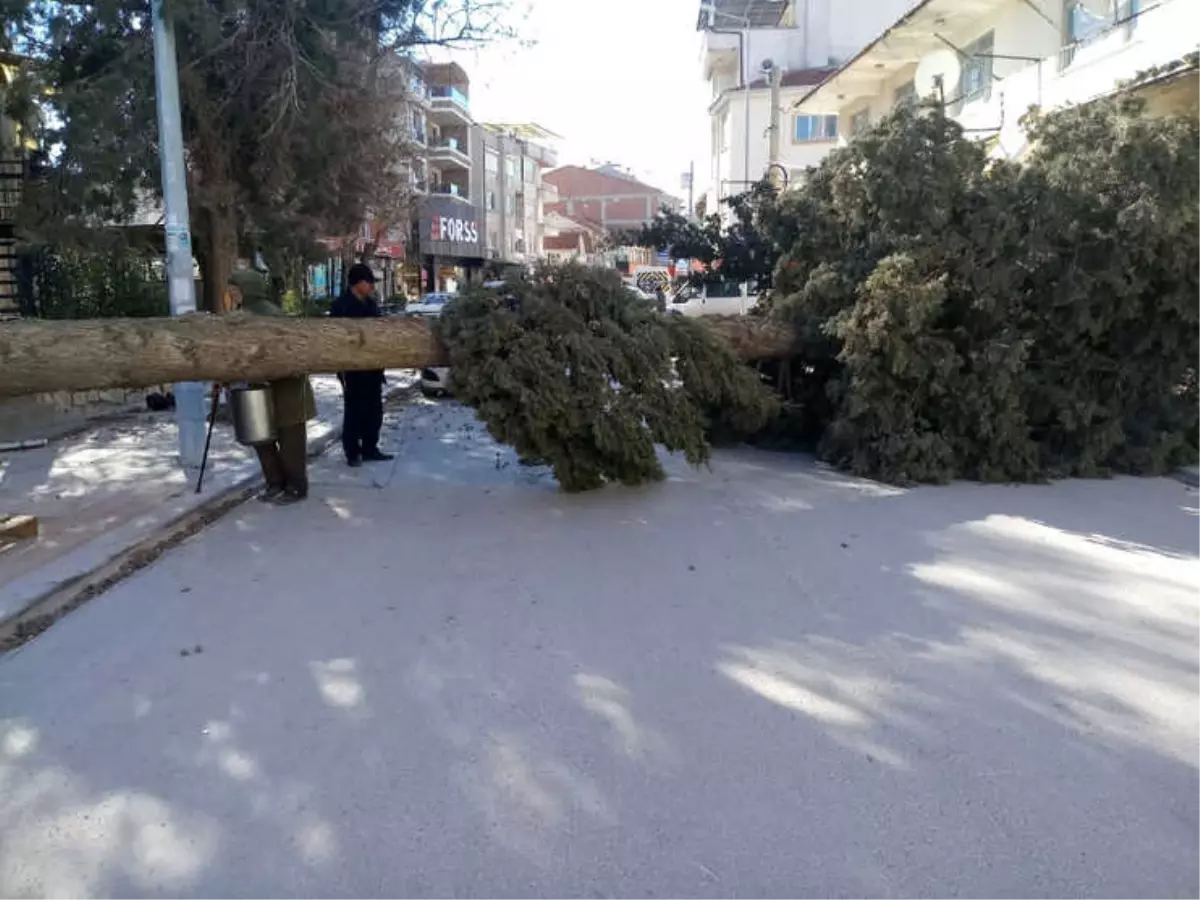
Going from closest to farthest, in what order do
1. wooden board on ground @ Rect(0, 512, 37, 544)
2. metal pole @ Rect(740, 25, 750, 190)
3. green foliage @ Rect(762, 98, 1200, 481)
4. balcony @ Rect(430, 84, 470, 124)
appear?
wooden board on ground @ Rect(0, 512, 37, 544) < green foliage @ Rect(762, 98, 1200, 481) < metal pole @ Rect(740, 25, 750, 190) < balcony @ Rect(430, 84, 470, 124)

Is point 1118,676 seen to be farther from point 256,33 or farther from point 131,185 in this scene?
point 131,185

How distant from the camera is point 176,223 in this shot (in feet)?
30.3

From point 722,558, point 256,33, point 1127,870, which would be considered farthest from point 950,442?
point 256,33

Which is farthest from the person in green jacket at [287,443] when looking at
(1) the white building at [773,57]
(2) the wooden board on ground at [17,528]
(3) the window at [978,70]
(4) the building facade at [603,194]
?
(4) the building facade at [603,194]

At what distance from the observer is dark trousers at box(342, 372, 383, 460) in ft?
30.9

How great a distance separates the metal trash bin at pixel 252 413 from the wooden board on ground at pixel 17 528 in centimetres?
154

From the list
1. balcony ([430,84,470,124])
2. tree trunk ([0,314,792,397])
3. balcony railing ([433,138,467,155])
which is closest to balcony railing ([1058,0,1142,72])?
tree trunk ([0,314,792,397])

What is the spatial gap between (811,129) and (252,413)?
33.1 m

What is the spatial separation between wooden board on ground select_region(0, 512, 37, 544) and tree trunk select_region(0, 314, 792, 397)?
879 millimetres

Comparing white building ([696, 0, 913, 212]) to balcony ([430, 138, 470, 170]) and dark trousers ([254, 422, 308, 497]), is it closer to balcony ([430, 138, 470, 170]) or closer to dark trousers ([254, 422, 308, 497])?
balcony ([430, 138, 470, 170])

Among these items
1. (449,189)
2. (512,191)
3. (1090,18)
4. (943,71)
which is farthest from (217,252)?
(512,191)

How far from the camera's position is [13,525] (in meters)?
6.65

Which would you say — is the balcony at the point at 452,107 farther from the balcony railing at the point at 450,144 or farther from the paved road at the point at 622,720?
the paved road at the point at 622,720

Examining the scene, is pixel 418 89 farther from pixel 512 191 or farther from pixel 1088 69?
pixel 512 191
